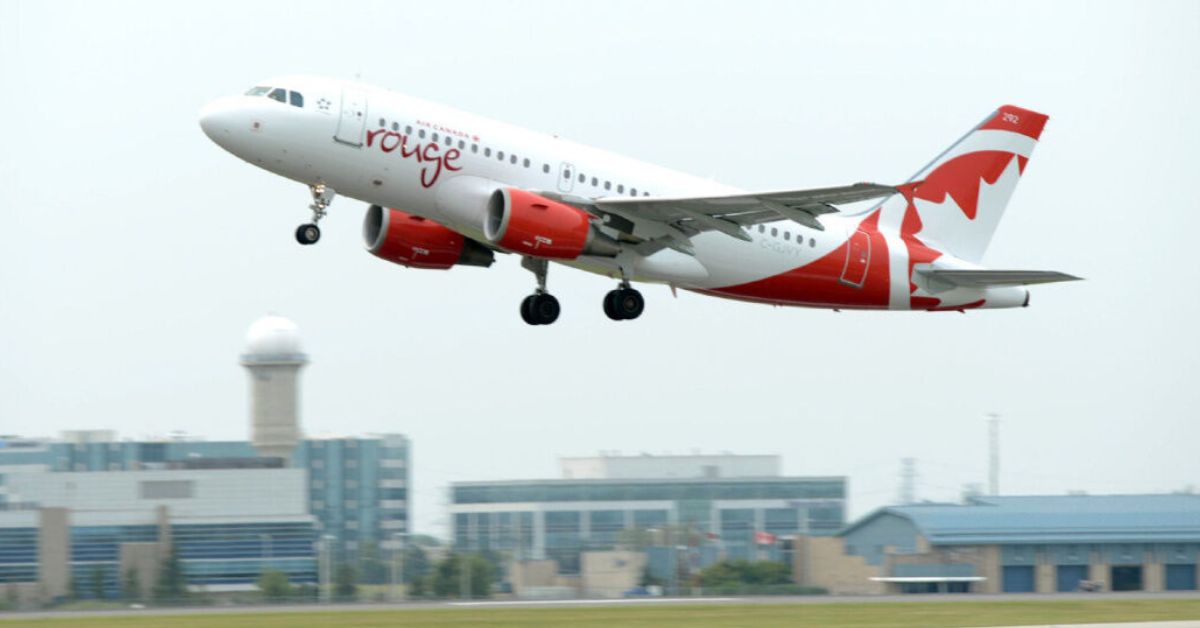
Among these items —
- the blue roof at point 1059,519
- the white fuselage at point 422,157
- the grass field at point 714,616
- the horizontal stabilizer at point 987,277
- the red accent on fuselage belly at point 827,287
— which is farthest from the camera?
the blue roof at point 1059,519

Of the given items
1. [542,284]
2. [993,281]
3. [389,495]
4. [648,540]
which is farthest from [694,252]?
[389,495]

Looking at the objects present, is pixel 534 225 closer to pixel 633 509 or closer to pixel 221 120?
pixel 221 120

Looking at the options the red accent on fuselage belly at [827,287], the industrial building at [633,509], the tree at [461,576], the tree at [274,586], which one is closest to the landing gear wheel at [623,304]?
the red accent on fuselage belly at [827,287]

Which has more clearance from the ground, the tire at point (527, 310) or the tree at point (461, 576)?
the tire at point (527, 310)

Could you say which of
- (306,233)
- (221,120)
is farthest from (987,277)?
(221,120)

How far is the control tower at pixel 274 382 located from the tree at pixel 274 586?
94.1 ft

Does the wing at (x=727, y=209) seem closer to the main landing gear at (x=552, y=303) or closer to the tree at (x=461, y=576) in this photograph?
the main landing gear at (x=552, y=303)

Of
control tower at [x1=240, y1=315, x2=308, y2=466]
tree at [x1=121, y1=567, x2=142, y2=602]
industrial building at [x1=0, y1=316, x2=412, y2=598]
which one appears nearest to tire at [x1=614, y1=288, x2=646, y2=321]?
tree at [x1=121, y1=567, x2=142, y2=602]

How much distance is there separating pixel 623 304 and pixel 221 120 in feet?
39.6

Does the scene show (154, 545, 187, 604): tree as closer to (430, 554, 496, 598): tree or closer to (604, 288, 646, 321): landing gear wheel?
(430, 554, 496, 598): tree

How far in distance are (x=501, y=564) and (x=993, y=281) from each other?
50.4 metres

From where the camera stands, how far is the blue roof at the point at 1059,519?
8119cm

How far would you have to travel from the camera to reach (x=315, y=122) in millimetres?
39469

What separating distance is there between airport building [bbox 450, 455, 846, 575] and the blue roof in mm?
24851
